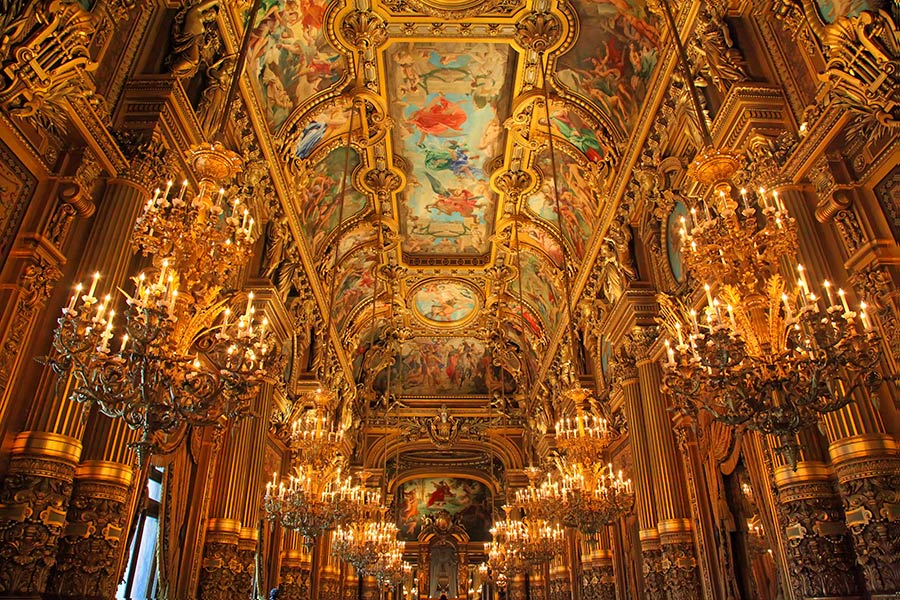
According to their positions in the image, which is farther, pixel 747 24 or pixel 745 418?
pixel 747 24

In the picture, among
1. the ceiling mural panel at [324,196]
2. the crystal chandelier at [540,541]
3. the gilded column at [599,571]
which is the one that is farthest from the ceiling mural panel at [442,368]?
the crystal chandelier at [540,541]

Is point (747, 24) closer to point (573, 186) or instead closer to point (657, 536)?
point (573, 186)

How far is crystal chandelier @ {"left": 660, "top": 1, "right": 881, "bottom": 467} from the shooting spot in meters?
4.39

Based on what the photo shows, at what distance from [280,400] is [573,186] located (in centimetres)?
797

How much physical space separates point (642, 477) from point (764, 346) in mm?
6469

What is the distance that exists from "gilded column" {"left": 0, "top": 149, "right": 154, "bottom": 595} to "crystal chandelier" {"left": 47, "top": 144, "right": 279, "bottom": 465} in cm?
53

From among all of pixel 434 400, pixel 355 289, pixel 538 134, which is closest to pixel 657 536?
pixel 538 134

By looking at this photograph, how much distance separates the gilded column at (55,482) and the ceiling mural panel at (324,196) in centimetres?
665

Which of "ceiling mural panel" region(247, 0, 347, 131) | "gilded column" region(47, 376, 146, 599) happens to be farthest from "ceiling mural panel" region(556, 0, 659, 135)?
"gilded column" region(47, 376, 146, 599)

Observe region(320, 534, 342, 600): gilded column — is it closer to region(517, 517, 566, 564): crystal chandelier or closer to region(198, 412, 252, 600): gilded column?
region(517, 517, 566, 564): crystal chandelier

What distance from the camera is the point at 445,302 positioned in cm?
2119

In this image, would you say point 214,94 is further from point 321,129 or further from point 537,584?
point 537,584

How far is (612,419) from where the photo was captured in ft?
45.2

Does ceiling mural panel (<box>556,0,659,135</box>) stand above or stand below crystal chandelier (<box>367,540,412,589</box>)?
above
